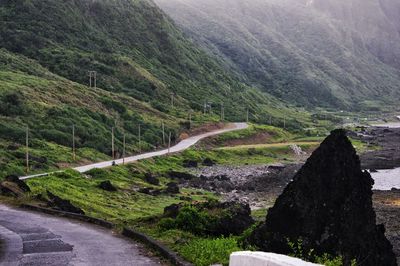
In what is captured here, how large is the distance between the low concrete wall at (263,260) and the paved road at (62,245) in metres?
6.13

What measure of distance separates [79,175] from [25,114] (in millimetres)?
41314

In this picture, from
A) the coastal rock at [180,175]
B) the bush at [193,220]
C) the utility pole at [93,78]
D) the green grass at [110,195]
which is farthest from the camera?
the utility pole at [93,78]

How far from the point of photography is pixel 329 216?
23.9 m

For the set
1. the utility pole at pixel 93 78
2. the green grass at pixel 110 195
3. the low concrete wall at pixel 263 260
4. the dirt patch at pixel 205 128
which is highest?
the utility pole at pixel 93 78

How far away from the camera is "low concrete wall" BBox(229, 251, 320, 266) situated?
14.2 m

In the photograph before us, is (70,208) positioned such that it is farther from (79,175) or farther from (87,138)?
(87,138)

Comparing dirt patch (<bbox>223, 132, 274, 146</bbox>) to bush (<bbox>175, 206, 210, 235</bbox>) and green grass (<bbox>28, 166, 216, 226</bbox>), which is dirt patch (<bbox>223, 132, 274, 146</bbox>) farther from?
bush (<bbox>175, 206, 210, 235</bbox>)

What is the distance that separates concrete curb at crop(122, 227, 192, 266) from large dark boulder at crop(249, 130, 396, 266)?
304 centimetres

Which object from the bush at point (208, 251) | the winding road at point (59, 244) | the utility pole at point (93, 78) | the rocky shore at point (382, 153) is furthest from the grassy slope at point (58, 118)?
the bush at point (208, 251)

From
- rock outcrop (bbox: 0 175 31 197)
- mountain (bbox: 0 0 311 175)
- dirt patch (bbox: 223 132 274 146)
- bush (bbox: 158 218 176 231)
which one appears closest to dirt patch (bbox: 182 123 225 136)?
mountain (bbox: 0 0 311 175)

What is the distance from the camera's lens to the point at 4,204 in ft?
124

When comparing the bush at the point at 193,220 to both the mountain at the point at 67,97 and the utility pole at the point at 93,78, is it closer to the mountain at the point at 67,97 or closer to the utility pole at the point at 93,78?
the mountain at the point at 67,97

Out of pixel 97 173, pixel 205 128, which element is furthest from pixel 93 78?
pixel 97 173

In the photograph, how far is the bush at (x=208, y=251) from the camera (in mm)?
20219
